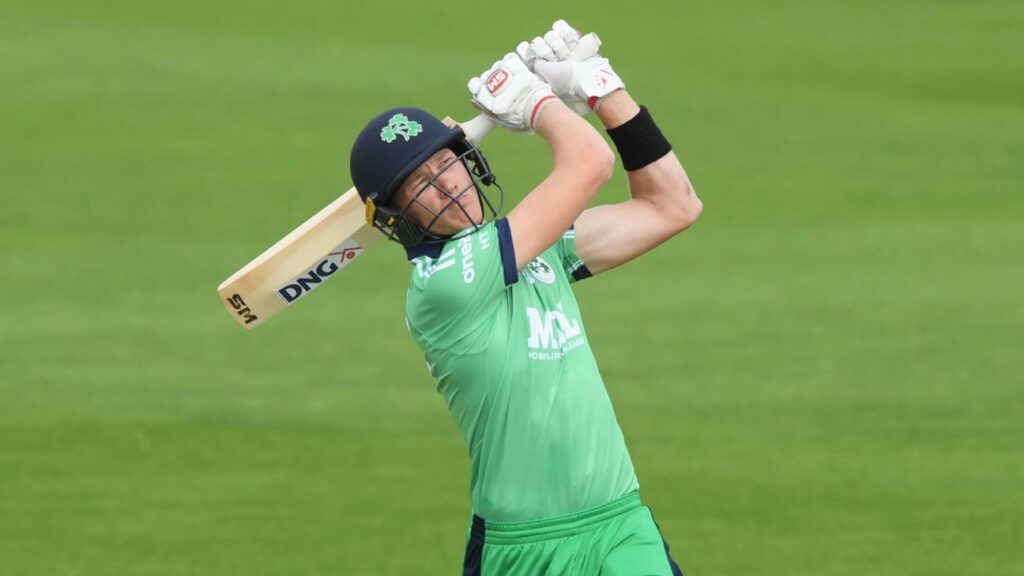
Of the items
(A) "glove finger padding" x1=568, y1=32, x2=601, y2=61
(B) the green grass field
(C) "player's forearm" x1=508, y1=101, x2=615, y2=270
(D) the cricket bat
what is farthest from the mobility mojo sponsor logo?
(B) the green grass field

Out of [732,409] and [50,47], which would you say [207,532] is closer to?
[732,409]

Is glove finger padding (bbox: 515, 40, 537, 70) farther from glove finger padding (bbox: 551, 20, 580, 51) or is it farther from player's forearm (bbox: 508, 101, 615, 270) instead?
player's forearm (bbox: 508, 101, 615, 270)

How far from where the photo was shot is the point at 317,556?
296 inches

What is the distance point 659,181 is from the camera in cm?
504

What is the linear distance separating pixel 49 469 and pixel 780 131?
9.46m

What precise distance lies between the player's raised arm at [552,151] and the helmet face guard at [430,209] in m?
0.13

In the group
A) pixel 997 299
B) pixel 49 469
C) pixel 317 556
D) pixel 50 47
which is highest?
pixel 50 47

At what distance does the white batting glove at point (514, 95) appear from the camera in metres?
4.73

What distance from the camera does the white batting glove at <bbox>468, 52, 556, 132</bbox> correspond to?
4.73m

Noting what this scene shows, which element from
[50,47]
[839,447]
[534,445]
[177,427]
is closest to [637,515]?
[534,445]

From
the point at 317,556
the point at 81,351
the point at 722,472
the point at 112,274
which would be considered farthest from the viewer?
the point at 112,274

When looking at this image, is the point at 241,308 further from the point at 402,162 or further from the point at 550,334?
the point at 550,334

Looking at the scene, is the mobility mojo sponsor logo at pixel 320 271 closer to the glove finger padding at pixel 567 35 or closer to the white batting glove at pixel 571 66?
the white batting glove at pixel 571 66

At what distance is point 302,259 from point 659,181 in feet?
3.60
